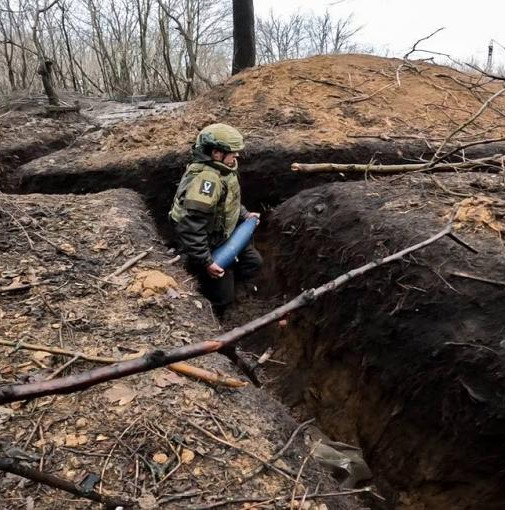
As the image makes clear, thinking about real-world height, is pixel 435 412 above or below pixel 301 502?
below

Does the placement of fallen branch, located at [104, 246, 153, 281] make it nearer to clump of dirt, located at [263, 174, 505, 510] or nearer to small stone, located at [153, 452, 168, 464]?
clump of dirt, located at [263, 174, 505, 510]

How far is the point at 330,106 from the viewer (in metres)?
7.66

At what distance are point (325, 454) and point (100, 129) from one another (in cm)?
747

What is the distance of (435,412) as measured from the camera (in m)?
3.49

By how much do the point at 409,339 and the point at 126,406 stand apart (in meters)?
2.02

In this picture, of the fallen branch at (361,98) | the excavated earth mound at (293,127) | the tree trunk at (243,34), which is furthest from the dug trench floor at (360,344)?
the tree trunk at (243,34)

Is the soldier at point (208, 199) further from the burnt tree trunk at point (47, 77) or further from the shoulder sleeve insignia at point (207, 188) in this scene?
the burnt tree trunk at point (47, 77)

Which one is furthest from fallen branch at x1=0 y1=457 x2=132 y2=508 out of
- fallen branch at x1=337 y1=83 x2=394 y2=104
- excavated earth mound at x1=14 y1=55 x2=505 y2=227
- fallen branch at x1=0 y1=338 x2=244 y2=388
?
fallen branch at x1=337 y1=83 x2=394 y2=104

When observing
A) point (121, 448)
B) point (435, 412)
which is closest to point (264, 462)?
point (121, 448)

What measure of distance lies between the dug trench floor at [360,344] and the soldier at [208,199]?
1.21 ft

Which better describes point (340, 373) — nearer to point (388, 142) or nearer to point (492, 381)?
point (492, 381)

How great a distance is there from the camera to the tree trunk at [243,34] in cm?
1029

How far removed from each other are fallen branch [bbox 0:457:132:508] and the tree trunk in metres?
9.71

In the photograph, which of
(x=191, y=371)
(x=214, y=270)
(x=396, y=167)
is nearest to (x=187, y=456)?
(x=191, y=371)
